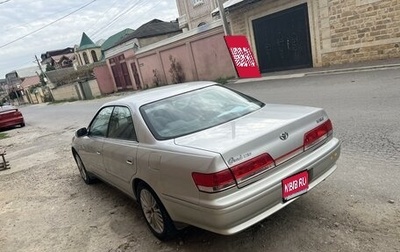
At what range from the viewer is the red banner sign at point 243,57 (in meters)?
17.8

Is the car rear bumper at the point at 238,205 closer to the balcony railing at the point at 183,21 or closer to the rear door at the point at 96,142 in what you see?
the rear door at the point at 96,142

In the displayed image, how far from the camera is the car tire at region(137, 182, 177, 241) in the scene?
11.0 feet

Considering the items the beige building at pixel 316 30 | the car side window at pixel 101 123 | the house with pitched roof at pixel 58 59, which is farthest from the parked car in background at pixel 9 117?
the house with pitched roof at pixel 58 59

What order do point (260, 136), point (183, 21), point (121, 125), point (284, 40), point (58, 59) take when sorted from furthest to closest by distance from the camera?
point (58, 59), point (183, 21), point (284, 40), point (121, 125), point (260, 136)

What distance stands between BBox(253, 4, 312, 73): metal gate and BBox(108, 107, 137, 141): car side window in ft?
42.6

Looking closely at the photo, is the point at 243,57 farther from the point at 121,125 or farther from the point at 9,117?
the point at 121,125

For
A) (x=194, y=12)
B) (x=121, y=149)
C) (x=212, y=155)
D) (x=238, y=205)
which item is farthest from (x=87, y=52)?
(x=238, y=205)

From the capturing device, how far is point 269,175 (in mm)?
2893

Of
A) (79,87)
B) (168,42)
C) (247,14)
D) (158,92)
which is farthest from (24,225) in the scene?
(79,87)

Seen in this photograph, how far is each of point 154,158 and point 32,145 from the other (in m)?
10.1

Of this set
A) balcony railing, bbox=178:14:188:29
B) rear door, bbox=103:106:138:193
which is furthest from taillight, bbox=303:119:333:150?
balcony railing, bbox=178:14:188:29

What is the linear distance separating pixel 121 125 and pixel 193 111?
37.3 inches

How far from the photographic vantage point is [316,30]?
14875 mm

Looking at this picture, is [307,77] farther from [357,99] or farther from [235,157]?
[235,157]
